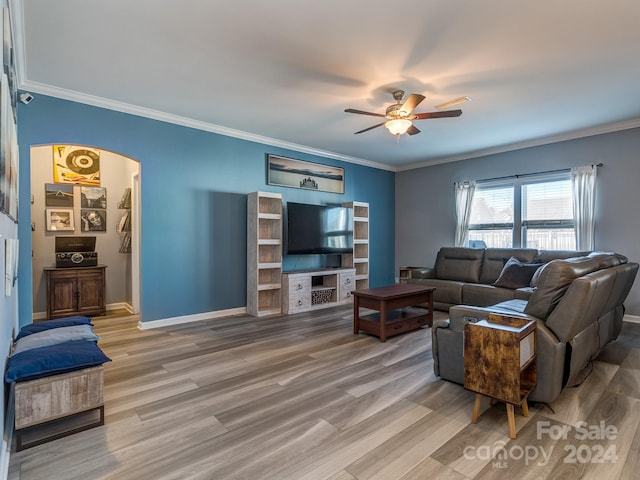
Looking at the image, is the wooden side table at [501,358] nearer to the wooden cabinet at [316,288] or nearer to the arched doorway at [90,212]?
the wooden cabinet at [316,288]

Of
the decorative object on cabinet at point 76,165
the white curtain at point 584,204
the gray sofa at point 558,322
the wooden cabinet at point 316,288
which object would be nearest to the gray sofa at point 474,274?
the white curtain at point 584,204

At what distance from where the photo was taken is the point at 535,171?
5.55 meters

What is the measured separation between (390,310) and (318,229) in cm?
208

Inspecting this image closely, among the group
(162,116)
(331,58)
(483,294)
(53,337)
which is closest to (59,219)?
(162,116)

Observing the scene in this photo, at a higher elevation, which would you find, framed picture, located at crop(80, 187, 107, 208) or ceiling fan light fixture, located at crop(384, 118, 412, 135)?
ceiling fan light fixture, located at crop(384, 118, 412, 135)

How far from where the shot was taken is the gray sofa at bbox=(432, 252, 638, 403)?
2.20 m

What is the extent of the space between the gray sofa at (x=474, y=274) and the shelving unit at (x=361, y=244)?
96cm

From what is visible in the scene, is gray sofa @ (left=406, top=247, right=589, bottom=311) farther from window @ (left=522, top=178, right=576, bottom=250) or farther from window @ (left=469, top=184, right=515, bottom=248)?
window @ (left=469, top=184, right=515, bottom=248)

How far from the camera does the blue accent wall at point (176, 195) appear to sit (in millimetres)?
3574

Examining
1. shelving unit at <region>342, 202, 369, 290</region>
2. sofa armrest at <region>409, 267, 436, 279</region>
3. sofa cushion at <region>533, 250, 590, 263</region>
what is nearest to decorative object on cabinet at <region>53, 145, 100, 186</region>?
shelving unit at <region>342, 202, 369, 290</region>

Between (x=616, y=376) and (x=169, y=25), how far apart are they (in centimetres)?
451

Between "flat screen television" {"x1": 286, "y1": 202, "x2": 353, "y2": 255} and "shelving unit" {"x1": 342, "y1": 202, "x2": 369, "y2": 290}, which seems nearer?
"flat screen television" {"x1": 286, "y1": 202, "x2": 353, "y2": 255}

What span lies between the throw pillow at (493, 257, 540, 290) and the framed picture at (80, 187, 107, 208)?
6201 mm

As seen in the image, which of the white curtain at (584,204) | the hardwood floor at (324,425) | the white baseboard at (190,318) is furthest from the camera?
the white curtain at (584,204)
